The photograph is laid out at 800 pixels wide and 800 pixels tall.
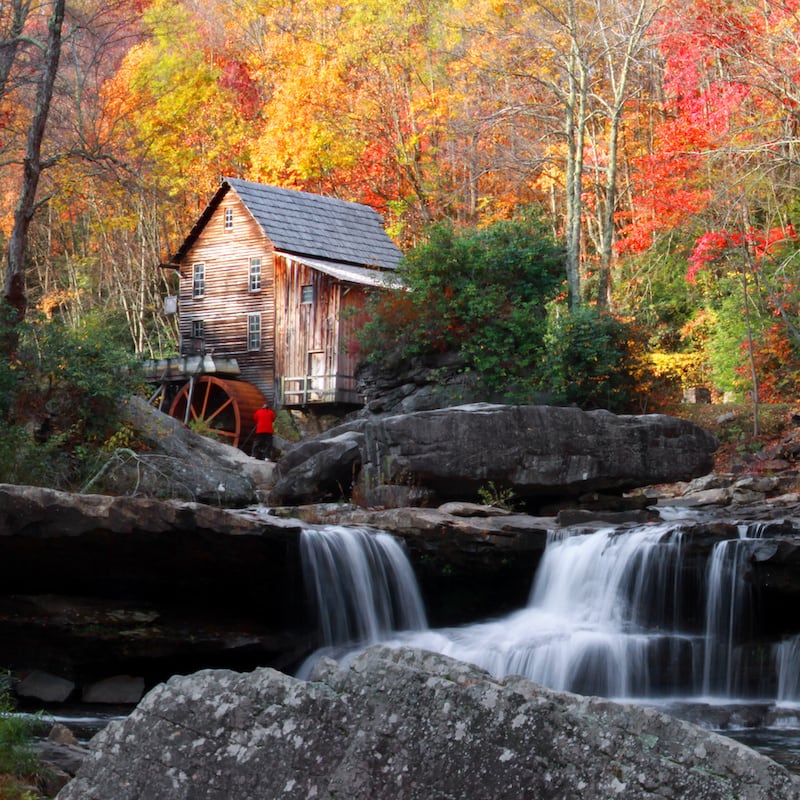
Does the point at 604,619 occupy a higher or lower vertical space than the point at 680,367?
lower

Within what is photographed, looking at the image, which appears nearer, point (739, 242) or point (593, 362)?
point (593, 362)

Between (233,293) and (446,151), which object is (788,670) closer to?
(233,293)

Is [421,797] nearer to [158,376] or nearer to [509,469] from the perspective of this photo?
[509,469]

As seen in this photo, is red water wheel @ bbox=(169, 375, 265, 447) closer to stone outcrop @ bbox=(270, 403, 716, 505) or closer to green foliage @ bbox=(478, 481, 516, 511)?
stone outcrop @ bbox=(270, 403, 716, 505)

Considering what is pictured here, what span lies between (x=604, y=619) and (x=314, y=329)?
2228cm

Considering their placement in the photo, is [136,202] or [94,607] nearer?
[94,607]

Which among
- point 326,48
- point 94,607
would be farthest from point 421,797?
point 326,48

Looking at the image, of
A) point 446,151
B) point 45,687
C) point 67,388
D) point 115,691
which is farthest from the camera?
point 446,151

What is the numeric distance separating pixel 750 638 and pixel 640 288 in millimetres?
23285

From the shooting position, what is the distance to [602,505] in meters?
18.5

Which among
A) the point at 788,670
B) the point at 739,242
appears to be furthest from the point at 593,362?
the point at 788,670

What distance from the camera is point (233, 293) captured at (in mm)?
37094

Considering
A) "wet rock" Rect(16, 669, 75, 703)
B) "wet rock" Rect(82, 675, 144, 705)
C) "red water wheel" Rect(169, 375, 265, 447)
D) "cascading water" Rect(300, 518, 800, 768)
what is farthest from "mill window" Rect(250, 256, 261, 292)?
"wet rock" Rect(16, 669, 75, 703)

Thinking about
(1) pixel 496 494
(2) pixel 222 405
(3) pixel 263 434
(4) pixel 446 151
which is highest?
(4) pixel 446 151
